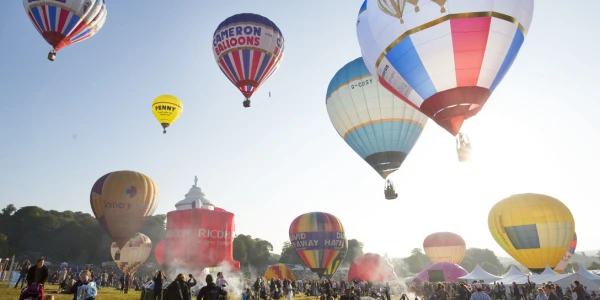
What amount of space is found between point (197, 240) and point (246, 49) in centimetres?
1162

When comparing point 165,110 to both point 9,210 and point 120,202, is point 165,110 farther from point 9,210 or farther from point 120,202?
point 9,210

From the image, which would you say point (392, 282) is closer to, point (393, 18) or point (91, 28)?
point (393, 18)

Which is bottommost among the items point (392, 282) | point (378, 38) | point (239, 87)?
point (392, 282)

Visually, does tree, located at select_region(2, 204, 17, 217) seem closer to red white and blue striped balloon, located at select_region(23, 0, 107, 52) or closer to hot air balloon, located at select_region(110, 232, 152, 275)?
hot air balloon, located at select_region(110, 232, 152, 275)

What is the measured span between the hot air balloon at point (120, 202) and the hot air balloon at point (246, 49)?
1002cm

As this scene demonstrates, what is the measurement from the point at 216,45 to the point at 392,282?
27.0 m

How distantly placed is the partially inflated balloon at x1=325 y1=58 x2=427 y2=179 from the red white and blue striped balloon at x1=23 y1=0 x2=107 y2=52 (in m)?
15.7

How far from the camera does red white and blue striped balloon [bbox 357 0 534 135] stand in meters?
11.6

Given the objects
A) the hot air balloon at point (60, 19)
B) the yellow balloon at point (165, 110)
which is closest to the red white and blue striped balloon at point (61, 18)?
the hot air balloon at point (60, 19)

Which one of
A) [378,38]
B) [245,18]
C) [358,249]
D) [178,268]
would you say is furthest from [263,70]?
[358,249]

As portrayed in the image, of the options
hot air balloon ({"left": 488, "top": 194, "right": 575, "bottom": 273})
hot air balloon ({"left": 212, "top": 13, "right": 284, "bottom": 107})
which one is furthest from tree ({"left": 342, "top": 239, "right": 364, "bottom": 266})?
hot air balloon ({"left": 212, "top": 13, "right": 284, "bottom": 107})

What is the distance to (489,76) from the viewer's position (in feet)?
41.0

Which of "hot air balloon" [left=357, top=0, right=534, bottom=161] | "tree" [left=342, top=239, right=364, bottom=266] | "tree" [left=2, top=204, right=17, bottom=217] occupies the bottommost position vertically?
"tree" [left=342, top=239, right=364, bottom=266]

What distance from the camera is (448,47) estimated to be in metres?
11.8
